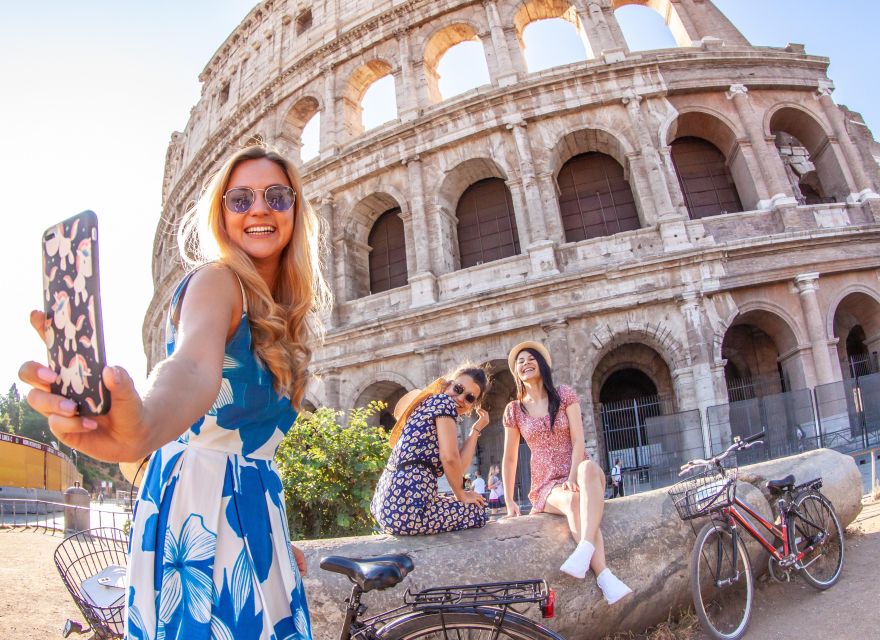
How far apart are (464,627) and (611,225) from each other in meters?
12.1

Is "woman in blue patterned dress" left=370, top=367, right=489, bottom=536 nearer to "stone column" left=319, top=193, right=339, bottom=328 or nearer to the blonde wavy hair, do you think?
the blonde wavy hair

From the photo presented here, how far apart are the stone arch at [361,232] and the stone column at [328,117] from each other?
70.0 inches

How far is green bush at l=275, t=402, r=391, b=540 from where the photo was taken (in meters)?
5.24

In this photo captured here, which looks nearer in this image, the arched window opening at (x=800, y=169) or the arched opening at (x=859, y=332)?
the arched opening at (x=859, y=332)

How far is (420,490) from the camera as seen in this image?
309cm

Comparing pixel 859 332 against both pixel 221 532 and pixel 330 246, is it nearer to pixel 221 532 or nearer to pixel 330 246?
pixel 330 246

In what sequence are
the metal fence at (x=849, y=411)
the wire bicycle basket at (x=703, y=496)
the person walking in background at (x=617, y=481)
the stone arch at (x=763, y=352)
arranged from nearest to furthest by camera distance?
the wire bicycle basket at (x=703, y=496) → the metal fence at (x=849, y=411) → the person walking in background at (x=617, y=481) → the stone arch at (x=763, y=352)

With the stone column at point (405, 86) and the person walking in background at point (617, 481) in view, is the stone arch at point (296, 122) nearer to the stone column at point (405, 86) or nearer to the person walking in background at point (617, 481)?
the stone column at point (405, 86)

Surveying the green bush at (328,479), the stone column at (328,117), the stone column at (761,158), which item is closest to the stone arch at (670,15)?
the stone column at (761,158)

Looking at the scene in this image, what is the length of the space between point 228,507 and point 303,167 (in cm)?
1511

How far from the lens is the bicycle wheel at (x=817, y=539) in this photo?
4.07 m

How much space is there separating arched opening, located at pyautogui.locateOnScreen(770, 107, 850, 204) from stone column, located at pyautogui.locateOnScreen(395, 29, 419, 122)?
8822 mm

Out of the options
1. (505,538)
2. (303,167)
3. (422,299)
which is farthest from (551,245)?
(505,538)

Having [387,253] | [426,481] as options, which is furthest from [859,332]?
[426,481]
